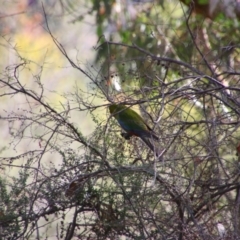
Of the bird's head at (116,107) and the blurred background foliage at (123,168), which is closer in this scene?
the blurred background foliage at (123,168)

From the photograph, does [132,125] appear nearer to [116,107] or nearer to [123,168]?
[116,107]

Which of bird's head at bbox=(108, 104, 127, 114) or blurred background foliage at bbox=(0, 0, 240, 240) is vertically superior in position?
bird's head at bbox=(108, 104, 127, 114)

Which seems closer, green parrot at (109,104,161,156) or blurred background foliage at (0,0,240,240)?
blurred background foliage at (0,0,240,240)

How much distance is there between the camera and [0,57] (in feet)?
25.1

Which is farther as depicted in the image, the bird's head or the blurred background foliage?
the bird's head

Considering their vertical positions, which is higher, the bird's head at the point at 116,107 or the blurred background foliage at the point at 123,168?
the bird's head at the point at 116,107

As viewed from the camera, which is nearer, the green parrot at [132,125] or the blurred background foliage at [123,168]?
the blurred background foliage at [123,168]

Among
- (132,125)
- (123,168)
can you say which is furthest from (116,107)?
(123,168)

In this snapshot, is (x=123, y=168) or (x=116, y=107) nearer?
(x=123, y=168)

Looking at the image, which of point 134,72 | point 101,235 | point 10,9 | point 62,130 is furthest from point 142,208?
point 10,9

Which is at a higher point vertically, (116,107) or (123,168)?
(116,107)

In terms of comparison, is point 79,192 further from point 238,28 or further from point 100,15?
point 100,15

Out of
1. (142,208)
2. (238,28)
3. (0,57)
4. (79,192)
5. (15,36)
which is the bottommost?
(142,208)

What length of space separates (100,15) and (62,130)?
137 inches
